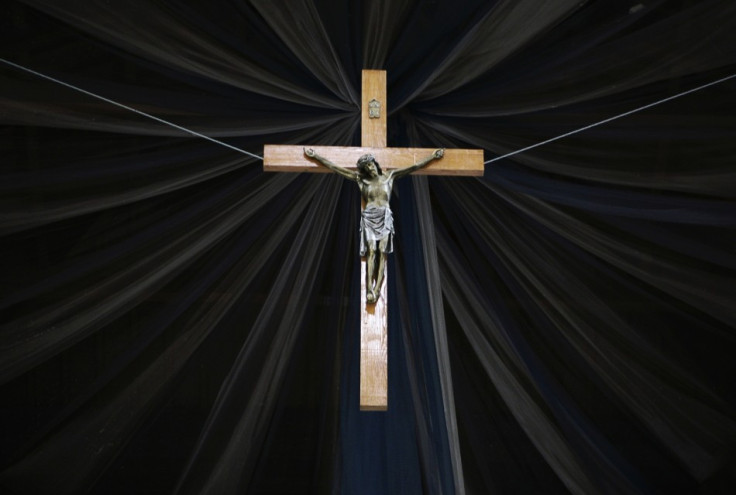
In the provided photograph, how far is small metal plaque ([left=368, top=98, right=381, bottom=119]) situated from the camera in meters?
3.14

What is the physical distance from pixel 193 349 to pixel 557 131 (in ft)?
4.57

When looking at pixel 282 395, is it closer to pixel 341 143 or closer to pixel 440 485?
pixel 440 485

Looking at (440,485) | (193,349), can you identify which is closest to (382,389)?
(440,485)

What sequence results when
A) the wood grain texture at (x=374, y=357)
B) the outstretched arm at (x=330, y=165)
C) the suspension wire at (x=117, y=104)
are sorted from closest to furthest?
the wood grain texture at (x=374, y=357) < the outstretched arm at (x=330, y=165) < the suspension wire at (x=117, y=104)

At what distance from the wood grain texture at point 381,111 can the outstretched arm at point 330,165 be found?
121mm

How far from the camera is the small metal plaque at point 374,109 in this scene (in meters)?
3.14

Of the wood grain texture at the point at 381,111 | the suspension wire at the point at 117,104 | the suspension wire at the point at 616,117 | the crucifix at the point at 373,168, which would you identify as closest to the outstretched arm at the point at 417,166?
the crucifix at the point at 373,168

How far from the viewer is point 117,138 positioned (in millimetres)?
3480

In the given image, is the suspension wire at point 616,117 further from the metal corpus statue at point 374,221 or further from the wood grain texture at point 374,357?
the wood grain texture at point 374,357

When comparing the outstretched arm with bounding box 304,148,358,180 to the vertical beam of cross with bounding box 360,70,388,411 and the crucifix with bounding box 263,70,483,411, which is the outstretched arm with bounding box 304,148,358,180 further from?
the vertical beam of cross with bounding box 360,70,388,411

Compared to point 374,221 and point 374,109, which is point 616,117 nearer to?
point 374,109

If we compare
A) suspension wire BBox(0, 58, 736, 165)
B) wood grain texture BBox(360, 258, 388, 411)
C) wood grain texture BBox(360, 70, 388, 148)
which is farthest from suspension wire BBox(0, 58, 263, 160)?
wood grain texture BBox(360, 258, 388, 411)

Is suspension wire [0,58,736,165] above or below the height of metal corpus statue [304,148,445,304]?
above

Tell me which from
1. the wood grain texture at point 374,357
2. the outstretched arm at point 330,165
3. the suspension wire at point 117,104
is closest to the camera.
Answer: the wood grain texture at point 374,357
